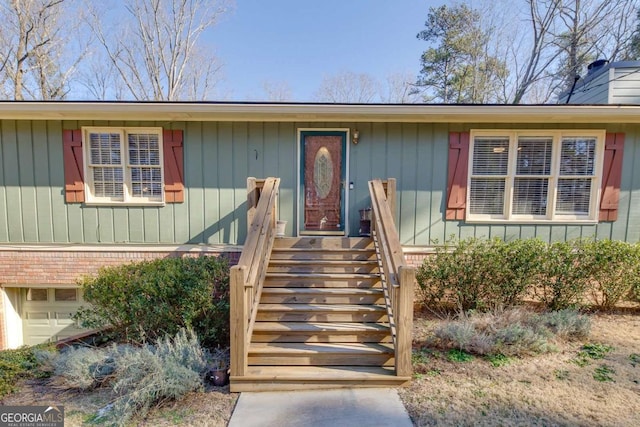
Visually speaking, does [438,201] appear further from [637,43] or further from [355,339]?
[637,43]

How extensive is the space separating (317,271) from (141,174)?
3.57 metres

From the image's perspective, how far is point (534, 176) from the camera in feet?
16.5

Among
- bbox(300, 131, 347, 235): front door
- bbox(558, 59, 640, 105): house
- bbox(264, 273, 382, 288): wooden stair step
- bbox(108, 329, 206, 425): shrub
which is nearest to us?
bbox(108, 329, 206, 425): shrub

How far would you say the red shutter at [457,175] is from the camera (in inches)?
197

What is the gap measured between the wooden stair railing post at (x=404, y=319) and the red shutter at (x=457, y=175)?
2784 millimetres

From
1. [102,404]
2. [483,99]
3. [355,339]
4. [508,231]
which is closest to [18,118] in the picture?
[102,404]

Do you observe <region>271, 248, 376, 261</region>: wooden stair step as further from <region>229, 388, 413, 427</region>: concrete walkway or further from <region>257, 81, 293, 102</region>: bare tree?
<region>257, 81, 293, 102</region>: bare tree

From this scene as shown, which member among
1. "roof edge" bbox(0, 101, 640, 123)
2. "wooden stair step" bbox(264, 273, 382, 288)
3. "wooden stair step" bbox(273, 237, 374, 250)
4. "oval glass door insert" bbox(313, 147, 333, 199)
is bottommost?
"wooden stair step" bbox(264, 273, 382, 288)

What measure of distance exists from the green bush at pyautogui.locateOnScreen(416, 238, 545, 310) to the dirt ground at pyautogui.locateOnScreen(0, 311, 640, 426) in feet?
3.40

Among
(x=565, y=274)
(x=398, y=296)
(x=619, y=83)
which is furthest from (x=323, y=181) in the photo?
(x=619, y=83)

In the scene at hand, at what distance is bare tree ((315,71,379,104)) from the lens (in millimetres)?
17234

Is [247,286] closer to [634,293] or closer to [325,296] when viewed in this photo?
[325,296]

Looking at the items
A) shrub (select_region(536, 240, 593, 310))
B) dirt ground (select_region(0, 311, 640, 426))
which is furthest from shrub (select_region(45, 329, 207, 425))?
shrub (select_region(536, 240, 593, 310))

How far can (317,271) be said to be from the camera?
Result: 161 inches
